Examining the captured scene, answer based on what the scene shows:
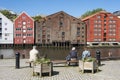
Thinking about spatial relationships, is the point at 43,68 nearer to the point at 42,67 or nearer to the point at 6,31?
the point at 42,67

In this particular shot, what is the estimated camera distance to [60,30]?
505 ft

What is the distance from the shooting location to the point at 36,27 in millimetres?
151250

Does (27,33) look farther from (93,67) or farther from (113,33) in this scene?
(93,67)

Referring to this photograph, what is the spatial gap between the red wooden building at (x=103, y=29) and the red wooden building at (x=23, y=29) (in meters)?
31.3

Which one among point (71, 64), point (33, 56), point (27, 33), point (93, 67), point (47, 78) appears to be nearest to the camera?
point (47, 78)

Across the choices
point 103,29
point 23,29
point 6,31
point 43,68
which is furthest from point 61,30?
point 43,68

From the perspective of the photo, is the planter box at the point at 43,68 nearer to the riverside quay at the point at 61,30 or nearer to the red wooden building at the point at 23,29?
the red wooden building at the point at 23,29

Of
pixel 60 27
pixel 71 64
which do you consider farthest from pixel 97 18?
pixel 71 64

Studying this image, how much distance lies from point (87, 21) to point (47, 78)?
13804 centimetres

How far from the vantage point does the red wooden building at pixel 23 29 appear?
146 m

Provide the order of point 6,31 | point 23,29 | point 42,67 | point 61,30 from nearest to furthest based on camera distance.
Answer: point 42,67
point 6,31
point 23,29
point 61,30

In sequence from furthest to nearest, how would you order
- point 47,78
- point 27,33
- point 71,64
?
point 27,33 < point 71,64 < point 47,78

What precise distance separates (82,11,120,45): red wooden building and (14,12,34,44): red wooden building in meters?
31.3

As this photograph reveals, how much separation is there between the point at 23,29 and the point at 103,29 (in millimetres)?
44003
